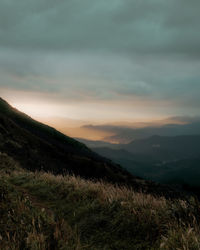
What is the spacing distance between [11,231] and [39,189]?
4763 millimetres

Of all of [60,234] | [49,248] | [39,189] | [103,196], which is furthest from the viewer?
[39,189]

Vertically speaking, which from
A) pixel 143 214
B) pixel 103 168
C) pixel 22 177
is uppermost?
pixel 143 214

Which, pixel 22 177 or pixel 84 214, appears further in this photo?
pixel 22 177

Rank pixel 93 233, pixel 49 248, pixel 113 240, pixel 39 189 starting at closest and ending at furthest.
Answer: pixel 49 248 → pixel 113 240 → pixel 93 233 → pixel 39 189

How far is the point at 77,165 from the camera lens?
206ft

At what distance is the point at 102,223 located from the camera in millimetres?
6031

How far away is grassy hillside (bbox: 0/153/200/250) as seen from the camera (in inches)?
178

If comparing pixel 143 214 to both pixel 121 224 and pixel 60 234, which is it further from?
pixel 60 234

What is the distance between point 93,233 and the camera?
564cm

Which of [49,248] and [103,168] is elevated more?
[49,248]

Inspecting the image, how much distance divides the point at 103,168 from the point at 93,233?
5813 centimetres

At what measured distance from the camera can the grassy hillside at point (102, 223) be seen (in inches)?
178

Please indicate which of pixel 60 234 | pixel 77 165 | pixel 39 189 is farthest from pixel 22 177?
pixel 77 165

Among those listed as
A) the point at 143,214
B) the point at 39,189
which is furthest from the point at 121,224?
the point at 39,189
